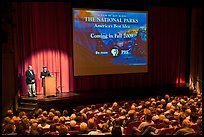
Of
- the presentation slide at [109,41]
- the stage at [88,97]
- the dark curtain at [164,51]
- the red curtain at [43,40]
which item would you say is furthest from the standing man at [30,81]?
the dark curtain at [164,51]

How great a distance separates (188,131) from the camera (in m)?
4.63

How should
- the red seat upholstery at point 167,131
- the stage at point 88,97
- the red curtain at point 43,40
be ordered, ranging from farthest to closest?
the red curtain at point 43,40
the stage at point 88,97
the red seat upholstery at point 167,131

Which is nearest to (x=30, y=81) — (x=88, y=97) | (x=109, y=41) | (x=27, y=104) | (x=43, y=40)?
(x=27, y=104)

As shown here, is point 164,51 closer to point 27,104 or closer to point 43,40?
point 43,40

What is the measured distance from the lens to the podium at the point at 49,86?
37.6 ft

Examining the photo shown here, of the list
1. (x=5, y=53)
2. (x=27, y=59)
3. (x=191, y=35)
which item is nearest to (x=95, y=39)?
(x=27, y=59)

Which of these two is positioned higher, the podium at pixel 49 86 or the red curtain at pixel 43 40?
the red curtain at pixel 43 40

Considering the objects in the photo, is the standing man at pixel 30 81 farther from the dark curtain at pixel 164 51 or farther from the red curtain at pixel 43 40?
the dark curtain at pixel 164 51

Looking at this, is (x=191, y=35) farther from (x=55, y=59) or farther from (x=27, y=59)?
(x=27, y=59)

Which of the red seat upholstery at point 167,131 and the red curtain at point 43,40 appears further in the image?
the red curtain at point 43,40

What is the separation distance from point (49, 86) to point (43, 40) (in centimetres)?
237

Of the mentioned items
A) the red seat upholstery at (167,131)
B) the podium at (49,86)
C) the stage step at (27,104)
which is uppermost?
the podium at (49,86)

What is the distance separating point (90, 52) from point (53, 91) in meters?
2.77

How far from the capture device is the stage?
1120 cm
